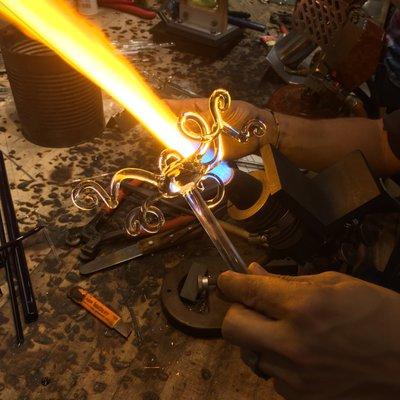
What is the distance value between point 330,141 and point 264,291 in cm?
78

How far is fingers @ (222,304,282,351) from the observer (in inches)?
24.5

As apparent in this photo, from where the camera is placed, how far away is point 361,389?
0.65m

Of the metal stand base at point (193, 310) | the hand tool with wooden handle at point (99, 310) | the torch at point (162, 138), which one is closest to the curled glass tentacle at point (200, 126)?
the torch at point (162, 138)

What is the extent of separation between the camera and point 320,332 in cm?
61

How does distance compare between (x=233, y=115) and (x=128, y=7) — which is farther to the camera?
(x=128, y=7)

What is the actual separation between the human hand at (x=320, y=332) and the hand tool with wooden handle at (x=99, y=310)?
405 millimetres

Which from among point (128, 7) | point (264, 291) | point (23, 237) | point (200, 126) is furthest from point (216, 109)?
point (128, 7)

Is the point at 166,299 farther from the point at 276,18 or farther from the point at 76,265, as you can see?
the point at 276,18

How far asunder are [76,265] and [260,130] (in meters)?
0.62

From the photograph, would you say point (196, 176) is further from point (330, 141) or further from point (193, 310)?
point (330, 141)

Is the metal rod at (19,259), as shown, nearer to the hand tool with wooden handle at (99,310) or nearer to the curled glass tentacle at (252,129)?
the hand tool with wooden handle at (99,310)

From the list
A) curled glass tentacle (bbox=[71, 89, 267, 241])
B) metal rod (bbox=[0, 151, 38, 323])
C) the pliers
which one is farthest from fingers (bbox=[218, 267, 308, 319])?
the pliers

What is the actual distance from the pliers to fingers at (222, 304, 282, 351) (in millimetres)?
1931

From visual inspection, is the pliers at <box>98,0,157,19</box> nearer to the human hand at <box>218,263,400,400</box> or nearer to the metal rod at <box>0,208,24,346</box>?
the metal rod at <box>0,208,24,346</box>
